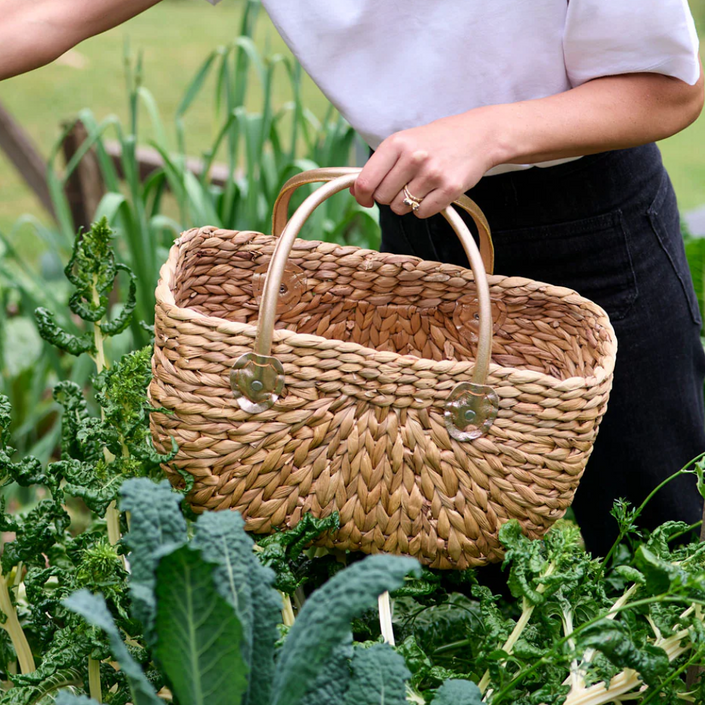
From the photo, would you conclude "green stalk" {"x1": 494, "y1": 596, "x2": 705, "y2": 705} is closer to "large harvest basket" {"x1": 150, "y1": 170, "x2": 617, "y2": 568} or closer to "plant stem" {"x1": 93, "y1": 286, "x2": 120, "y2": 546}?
"large harvest basket" {"x1": 150, "y1": 170, "x2": 617, "y2": 568}

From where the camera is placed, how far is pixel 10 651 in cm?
76

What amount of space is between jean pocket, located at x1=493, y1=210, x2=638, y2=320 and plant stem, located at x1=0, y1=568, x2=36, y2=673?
26.9 inches

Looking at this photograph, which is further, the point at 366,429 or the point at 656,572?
the point at 366,429

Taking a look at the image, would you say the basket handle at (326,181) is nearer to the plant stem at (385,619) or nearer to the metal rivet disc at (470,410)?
the metal rivet disc at (470,410)

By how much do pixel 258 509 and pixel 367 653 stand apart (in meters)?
0.23

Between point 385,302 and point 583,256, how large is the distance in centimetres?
26

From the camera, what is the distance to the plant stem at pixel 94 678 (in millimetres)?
656

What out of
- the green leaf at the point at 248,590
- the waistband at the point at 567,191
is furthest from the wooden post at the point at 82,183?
the green leaf at the point at 248,590

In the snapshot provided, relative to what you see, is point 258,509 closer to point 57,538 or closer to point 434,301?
point 57,538

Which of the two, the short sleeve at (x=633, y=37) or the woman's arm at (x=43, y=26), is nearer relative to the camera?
the short sleeve at (x=633, y=37)

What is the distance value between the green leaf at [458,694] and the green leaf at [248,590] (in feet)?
0.41

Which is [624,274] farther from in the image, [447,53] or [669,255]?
[447,53]

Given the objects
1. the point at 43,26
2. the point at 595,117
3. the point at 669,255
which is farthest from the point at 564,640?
the point at 43,26

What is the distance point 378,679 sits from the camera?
20.2 inches
